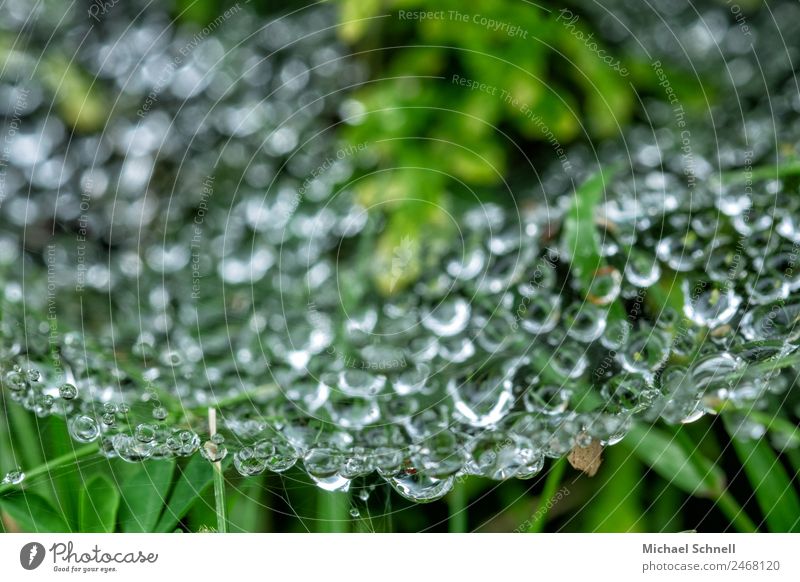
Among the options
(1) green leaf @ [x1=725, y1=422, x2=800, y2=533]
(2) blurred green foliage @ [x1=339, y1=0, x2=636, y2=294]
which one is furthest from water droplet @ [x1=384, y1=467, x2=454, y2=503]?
(2) blurred green foliage @ [x1=339, y1=0, x2=636, y2=294]

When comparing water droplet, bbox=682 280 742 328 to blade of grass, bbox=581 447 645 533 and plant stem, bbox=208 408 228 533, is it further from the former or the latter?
plant stem, bbox=208 408 228 533

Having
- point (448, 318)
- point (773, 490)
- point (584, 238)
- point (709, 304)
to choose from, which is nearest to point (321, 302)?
point (448, 318)

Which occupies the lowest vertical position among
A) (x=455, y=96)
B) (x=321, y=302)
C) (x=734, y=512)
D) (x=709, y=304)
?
(x=734, y=512)

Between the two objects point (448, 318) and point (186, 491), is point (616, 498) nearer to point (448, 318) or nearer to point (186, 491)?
point (186, 491)

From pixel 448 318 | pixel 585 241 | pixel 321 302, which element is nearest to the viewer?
pixel 585 241

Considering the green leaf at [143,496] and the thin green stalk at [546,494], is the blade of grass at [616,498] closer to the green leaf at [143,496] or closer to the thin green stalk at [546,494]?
the thin green stalk at [546,494]

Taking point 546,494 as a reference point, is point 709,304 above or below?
above
